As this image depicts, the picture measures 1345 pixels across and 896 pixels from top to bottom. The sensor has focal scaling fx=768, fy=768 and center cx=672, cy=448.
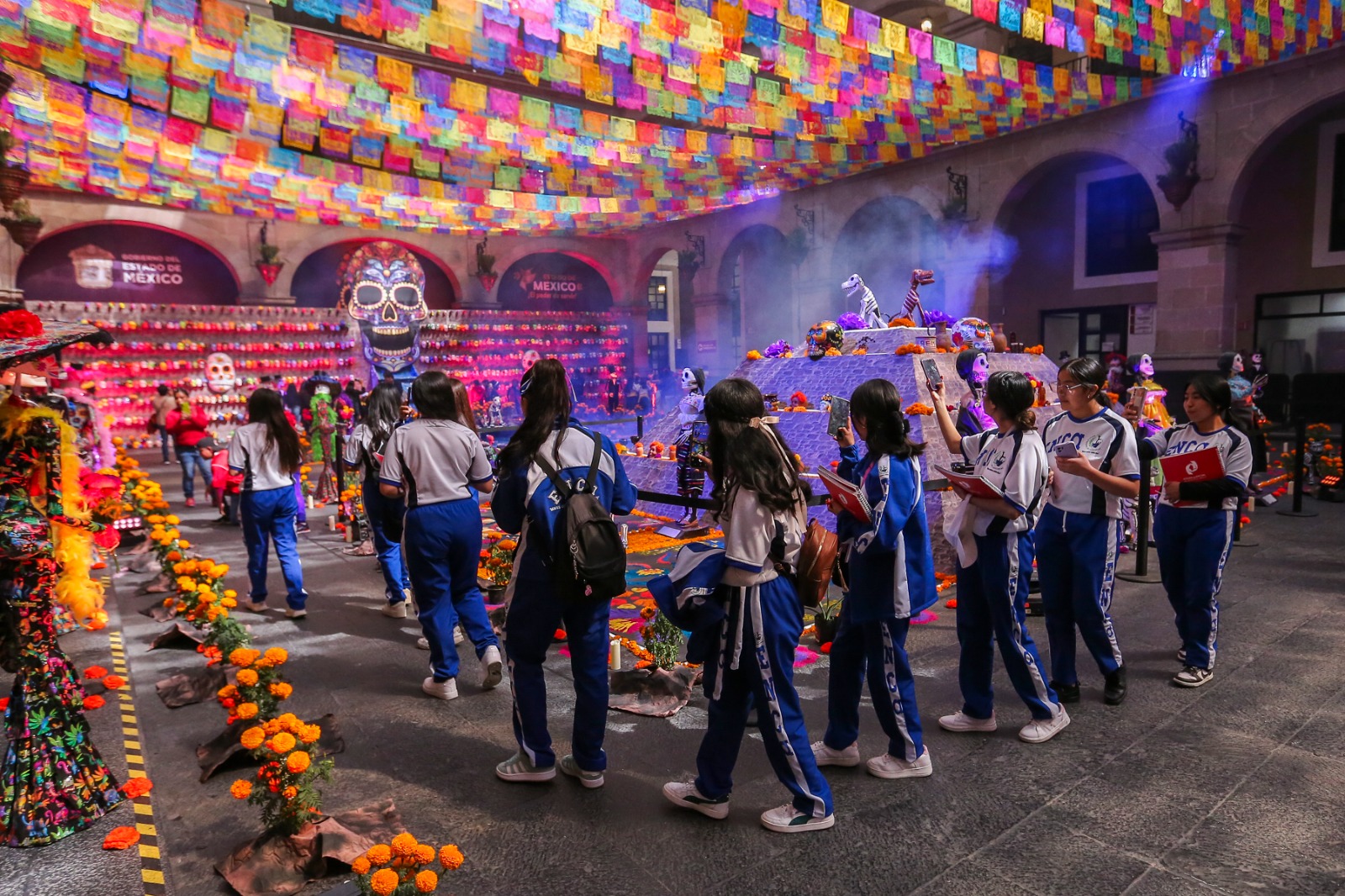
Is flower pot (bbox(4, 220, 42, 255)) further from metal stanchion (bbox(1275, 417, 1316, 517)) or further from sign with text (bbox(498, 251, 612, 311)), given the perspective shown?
metal stanchion (bbox(1275, 417, 1316, 517))

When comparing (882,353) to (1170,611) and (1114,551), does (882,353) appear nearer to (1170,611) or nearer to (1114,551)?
(1170,611)

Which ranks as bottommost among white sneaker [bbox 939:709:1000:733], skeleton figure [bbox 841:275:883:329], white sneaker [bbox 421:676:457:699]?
white sneaker [bbox 421:676:457:699]

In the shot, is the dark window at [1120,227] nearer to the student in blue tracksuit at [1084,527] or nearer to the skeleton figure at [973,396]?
the skeleton figure at [973,396]

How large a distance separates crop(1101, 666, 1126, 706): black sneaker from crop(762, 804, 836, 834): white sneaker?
2.02m

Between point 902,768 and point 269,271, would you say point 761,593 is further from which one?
point 269,271

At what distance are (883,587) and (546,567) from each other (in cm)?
140

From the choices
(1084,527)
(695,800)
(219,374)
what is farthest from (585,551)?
(219,374)

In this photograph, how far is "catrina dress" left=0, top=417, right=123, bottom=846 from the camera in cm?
299

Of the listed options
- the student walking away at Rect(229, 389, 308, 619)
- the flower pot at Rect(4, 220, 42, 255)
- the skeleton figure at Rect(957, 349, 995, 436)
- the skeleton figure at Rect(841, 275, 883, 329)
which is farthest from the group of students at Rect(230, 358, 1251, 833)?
the flower pot at Rect(4, 220, 42, 255)

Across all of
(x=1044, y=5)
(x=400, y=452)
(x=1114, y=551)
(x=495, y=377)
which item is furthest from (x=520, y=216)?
(x=1114, y=551)

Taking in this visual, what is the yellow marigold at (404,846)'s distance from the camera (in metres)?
2.19

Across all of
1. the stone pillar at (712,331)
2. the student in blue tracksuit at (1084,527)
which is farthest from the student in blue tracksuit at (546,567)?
the stone pillar at (712,331)

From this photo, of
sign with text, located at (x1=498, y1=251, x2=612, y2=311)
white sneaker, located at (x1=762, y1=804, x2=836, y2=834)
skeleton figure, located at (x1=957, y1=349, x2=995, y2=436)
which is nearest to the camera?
white sneaker, located at (x1=762, y1=804, x2=836, y2=834)

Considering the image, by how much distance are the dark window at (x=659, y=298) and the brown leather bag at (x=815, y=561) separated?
30.8m
